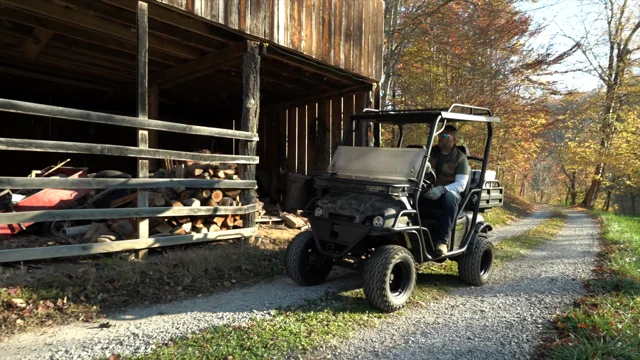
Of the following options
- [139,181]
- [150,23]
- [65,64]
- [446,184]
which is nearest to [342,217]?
[446,184]

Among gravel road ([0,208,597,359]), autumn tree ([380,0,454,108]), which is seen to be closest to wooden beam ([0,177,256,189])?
gravel road ([0,208,597,359])

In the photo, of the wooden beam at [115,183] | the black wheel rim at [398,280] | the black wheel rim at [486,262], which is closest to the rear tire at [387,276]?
the black wheel rim at [398,280]

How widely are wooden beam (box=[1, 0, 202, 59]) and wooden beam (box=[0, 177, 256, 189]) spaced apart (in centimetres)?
257

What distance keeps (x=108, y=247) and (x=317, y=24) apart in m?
5.33

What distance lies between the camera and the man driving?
4684 mm

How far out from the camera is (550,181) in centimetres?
4997

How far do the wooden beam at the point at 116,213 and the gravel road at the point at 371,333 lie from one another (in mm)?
1380

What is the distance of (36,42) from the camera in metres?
7.11

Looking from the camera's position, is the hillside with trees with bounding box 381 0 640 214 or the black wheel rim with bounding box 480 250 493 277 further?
the hillside with trees with bounding box 381 0 640 214

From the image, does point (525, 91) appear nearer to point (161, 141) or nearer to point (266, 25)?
point (266, 25)

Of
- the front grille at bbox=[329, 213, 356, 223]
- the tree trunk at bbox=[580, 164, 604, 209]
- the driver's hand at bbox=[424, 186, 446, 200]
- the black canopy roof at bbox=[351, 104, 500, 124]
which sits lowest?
the tree trunk at bbox=[580, 164, 604, 209]

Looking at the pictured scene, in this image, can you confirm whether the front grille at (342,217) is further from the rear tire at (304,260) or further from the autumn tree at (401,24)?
the autumn tree at (401,24)

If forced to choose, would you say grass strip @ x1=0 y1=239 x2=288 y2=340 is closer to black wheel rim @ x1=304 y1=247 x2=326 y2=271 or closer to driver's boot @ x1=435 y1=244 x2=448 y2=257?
black wheel rim @ x1=304 y1=247 x2=326 y2=271

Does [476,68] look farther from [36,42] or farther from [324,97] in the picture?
[36,42]
